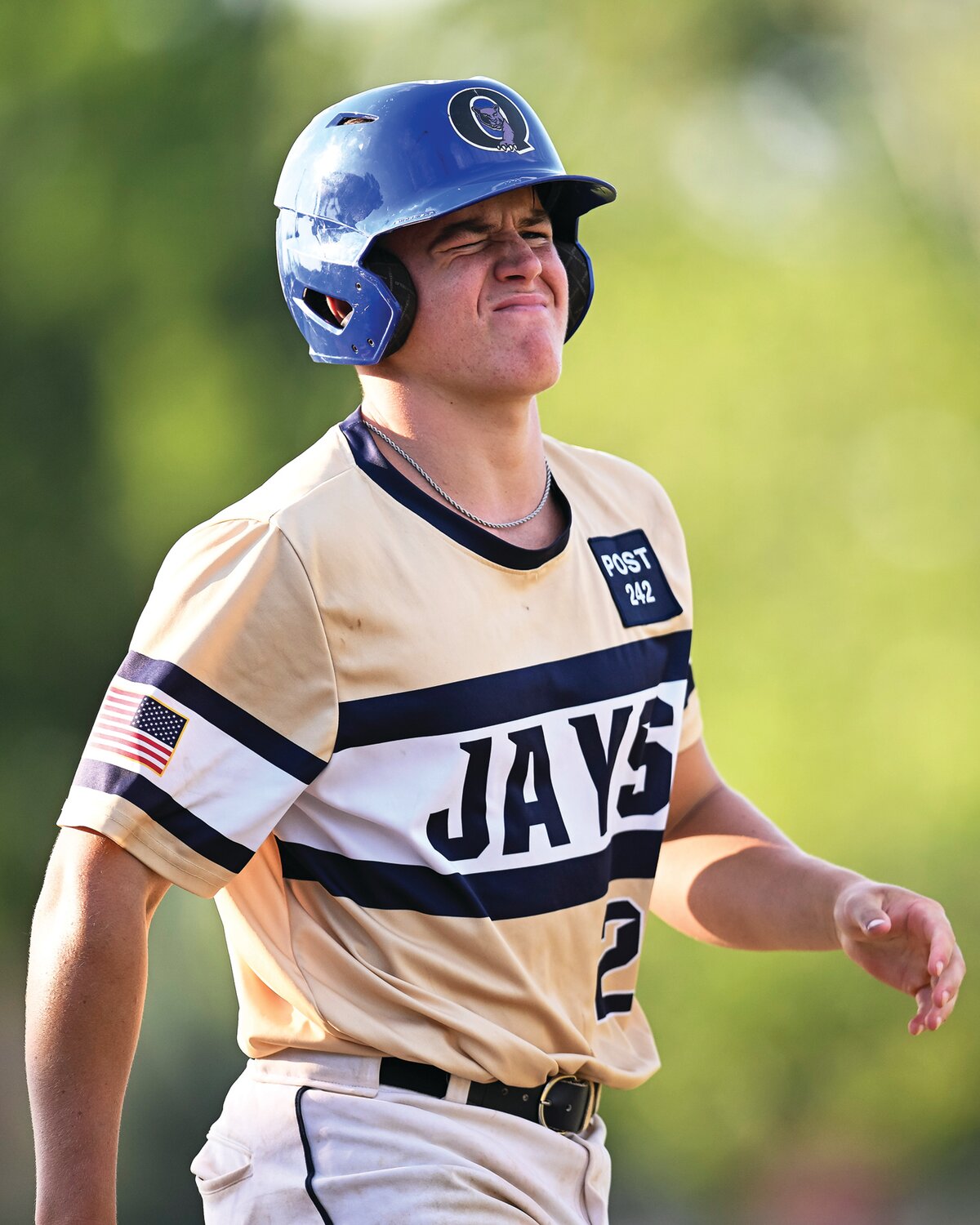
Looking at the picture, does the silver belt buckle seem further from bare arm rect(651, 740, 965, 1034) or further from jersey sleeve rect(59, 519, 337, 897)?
jersey sleeve rect(59, 519, 337, 897)

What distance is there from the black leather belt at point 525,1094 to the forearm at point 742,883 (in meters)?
0.45

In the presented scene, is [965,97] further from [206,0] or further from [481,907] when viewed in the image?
[481,907]

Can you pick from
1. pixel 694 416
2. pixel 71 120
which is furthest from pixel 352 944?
pixel 71 120

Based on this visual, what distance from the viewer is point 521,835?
7.45ft

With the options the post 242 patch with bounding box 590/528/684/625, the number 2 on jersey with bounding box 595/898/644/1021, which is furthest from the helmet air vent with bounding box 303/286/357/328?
the number 2 on jersey with bounding box 595/898/644/1021

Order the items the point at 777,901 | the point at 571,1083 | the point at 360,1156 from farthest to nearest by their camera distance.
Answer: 1. the point at 777,901
2. the point at 571,1083
3. the point at 360,1156

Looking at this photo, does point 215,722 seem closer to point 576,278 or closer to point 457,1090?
point 457,1090

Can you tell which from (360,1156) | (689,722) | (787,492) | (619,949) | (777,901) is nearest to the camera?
(360,1156)

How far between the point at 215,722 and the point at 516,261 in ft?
2.80

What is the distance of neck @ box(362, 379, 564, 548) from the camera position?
94.4 inches

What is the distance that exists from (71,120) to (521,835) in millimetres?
9148

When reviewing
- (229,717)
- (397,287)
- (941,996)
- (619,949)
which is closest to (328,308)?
(397,287)

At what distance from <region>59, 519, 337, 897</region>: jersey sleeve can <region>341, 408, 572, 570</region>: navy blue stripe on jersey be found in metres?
0.25

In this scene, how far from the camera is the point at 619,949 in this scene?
2.51m
